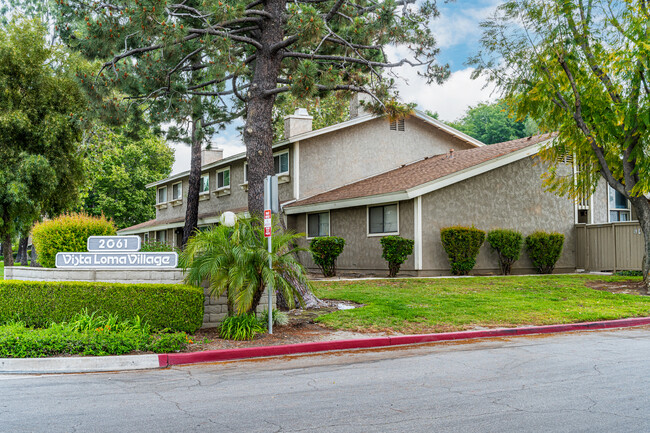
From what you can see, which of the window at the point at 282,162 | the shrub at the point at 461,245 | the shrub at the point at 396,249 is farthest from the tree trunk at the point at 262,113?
the window at the point at 282,162

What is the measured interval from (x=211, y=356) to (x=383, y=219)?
14.1 meters

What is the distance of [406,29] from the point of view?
15.5 meters

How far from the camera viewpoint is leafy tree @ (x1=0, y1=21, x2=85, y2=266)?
23.7 meters

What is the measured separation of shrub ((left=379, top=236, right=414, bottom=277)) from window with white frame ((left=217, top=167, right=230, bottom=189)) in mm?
13394

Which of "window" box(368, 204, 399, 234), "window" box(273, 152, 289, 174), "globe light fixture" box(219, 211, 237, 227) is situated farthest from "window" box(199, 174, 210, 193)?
"globe light fixture" box(219, 211, 237, 227)

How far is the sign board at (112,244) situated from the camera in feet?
36.9

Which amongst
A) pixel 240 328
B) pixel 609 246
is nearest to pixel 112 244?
pixel 240 328

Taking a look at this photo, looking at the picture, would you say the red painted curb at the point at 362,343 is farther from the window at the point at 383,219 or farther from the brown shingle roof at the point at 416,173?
the window at the point at 383,219

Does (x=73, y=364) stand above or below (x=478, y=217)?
below

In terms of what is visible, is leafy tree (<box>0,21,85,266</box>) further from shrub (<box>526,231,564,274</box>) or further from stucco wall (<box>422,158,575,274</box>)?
shrub (<box>526,231,564,274</box>)

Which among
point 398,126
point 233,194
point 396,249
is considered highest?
point 398,126

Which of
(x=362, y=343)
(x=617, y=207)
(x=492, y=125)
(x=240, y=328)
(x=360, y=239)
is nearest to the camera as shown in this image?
(x=362, y=343)

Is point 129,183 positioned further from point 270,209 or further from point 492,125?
point 270,209

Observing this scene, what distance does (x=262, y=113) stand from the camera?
46.5 ft
